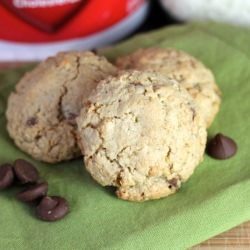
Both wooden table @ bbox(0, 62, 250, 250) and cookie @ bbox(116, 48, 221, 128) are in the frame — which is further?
cookie @ bbox(116, 48, 221, 128)

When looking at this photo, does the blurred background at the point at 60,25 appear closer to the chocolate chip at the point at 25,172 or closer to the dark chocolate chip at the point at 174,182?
the chocolate chip at the point at 25,172

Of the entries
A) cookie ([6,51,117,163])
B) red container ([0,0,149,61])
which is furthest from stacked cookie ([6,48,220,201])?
red container ([0,0,149,61])

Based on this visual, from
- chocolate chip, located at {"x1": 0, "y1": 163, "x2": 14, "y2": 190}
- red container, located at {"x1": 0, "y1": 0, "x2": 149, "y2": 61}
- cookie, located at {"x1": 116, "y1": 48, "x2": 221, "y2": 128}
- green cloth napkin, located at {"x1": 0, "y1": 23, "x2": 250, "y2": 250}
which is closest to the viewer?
green cloth napkin, located at {"x1": 0, "y1": 23, "x2": 250, "y2": 250}

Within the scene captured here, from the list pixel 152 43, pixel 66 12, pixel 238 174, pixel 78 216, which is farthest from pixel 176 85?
pixel 66 12

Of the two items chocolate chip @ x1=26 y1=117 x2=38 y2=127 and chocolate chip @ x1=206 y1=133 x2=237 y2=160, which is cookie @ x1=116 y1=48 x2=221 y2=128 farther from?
chocolate chip @ x1=26 y1=117 x2=38 y2=127

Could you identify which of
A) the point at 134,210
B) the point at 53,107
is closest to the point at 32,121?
the point at 53,107

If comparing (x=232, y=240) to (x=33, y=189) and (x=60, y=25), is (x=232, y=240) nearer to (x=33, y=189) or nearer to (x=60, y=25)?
(x=33, y=189)

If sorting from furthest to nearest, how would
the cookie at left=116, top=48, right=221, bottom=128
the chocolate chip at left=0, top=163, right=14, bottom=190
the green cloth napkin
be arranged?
the cookie at left=116, top=48, right=221, bottom=128 → the chocolate chip at left=0, top=163, right=14, bottom=190 → the green cloth napkin

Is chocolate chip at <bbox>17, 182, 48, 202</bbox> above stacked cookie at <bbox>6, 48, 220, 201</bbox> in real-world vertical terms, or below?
below
